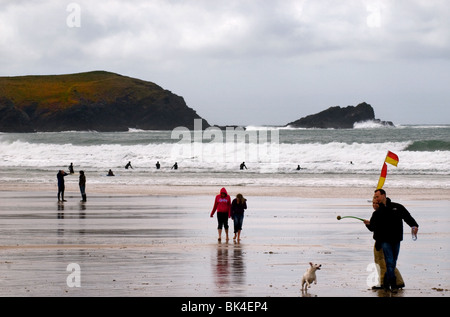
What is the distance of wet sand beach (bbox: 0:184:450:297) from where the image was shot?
12086 millimetres

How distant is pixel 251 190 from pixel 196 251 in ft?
68.1

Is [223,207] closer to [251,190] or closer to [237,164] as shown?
[251,190]

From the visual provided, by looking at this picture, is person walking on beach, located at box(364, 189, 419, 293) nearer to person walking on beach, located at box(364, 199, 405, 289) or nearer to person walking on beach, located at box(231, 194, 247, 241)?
person walking on beach, located at box(364, 199, 405, 289)

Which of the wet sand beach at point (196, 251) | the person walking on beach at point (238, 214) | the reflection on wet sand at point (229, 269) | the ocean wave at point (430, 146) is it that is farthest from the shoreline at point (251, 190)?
the ocean wave at point (430, 146)

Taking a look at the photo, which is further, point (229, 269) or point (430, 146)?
point (430, 146)

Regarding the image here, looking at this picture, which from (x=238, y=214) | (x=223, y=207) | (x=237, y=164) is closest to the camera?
(x=238, y=214)

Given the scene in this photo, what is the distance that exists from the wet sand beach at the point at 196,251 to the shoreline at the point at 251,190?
3.92 metres

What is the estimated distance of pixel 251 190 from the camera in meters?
37.0

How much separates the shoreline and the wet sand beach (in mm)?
3925

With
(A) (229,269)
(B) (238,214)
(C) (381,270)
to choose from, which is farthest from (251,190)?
(C) (381,270)

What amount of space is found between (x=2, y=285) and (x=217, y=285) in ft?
11.1

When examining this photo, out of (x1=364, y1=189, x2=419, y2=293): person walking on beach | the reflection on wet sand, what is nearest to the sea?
the reflection on wet sand
